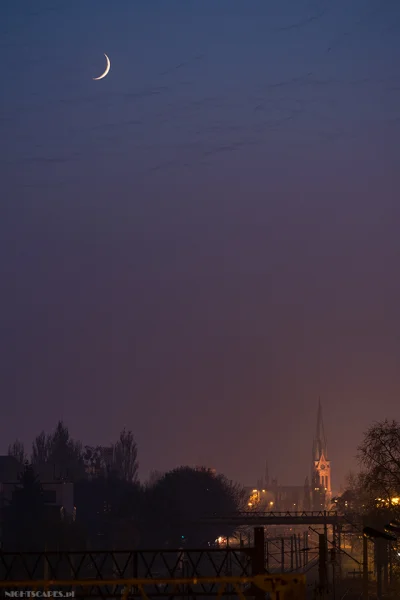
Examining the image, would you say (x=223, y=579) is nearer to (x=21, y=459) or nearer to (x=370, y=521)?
(x=370, y=521)

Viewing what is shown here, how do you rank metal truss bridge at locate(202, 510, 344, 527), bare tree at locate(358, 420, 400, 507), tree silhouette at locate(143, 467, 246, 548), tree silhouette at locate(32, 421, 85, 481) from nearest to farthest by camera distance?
bare tree at locate(358, 420, 400, 507) → metal truss bridge at locate(202, 510, 344, 527) → tree silhouette at locate(143, 467, 246, 548) → tree silhouette at locate(32, 421, 85, 481)

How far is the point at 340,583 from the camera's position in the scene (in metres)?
108

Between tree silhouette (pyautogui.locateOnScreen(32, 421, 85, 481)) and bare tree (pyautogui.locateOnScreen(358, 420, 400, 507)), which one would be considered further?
tree silhouette (pyautogui.locateOnScreen(32, 421, 85, 481))

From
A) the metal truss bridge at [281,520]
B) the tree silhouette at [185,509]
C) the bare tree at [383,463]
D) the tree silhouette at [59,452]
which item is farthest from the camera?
the tree silhouette at [59,452]

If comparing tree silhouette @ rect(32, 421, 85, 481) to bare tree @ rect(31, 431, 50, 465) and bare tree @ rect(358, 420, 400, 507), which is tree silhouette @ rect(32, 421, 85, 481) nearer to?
bare tree @ rect(31, 431, 50, 465)

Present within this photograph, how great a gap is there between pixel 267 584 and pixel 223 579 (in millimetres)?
1628

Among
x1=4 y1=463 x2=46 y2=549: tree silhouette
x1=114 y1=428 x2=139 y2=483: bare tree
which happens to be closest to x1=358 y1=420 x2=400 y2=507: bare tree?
x1=4 y1=463 x2=46 y2=549: tree silhouette

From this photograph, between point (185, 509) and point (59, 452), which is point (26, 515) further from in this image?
point (59, 452)

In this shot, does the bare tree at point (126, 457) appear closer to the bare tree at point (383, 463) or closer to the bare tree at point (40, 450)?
the bare tree at point (40, 450)

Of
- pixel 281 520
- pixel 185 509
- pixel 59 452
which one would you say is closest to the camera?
pixel 281 520

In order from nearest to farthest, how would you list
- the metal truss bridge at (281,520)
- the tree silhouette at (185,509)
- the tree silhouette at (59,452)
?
1. the metal truss bridge at (281,520)
2. the tree silhouette at (185,509)
3. the tree silhouette at (59,452)

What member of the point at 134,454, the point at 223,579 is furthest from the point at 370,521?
the point at 134,454

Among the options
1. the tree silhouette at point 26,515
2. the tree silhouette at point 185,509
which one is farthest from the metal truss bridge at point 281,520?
the tree silhouette at point 26,515

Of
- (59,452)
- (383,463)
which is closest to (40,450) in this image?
(59,452)
